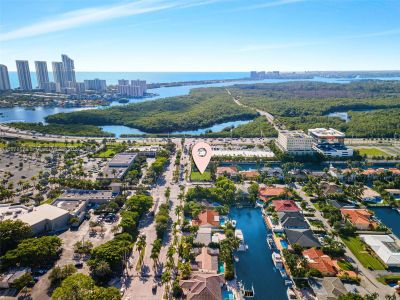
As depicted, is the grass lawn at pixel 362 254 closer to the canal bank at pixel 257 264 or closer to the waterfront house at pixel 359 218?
the waterfront house at pixel 359 218

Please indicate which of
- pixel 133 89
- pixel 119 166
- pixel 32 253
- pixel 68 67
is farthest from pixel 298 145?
pixel 68 67

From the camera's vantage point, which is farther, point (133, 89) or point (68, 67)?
point (68, 67)

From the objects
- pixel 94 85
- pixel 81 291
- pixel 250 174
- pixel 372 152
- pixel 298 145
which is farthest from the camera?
pixel 94 85

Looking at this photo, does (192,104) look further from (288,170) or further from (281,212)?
(281,212)

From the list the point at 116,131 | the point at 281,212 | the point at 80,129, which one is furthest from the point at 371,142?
the point at 80,129

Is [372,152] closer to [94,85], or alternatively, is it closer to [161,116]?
[161,116]

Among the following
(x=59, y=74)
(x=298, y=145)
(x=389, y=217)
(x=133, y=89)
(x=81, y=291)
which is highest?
(x=59, y=74)

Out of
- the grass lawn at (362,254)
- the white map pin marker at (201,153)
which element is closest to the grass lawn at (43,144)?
the white map pin marker at (201,153)
